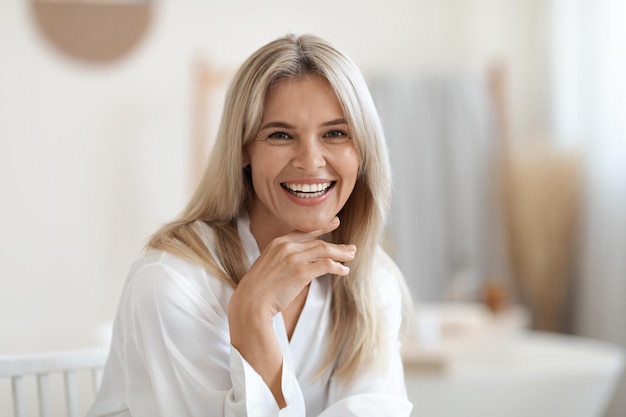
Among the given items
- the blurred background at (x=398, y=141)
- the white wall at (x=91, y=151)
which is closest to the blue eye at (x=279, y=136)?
the blurred background at (x=398, y=141)

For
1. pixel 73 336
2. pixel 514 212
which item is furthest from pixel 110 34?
pixel 514 212

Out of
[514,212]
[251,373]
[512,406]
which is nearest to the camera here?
[251,373]

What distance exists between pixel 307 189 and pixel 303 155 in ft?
0.20

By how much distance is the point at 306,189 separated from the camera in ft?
4.63

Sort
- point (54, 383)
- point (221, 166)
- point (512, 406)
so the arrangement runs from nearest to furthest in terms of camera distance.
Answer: point (221, 166) < point (512, 406) < point (54, 383)

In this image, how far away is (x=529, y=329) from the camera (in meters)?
4.02

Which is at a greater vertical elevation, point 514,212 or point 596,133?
point 596,133

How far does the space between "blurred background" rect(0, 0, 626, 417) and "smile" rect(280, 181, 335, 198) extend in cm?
194

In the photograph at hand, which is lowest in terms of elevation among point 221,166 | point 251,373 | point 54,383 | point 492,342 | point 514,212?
point 54,383

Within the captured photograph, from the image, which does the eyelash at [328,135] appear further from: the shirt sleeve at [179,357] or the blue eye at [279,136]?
the shirt sleeve at [179,357]

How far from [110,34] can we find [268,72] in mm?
2470

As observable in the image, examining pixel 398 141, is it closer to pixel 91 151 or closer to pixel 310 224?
pixel 91 151

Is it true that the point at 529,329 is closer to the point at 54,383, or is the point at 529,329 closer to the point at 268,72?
the point at 54,383

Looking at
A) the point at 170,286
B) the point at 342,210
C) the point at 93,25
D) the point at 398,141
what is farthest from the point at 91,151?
the point at 170,286
